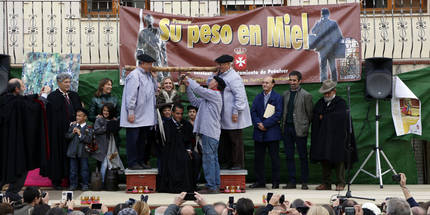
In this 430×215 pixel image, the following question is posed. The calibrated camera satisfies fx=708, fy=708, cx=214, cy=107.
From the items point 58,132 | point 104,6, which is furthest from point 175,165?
point 104,6

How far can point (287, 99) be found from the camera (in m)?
10.8

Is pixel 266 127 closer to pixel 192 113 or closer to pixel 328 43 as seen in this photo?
pixel 192 113

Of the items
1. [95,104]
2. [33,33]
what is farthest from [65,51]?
[95,104]

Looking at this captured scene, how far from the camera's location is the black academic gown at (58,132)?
409 inches

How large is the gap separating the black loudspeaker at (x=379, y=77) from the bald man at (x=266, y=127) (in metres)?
1.71

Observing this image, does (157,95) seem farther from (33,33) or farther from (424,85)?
(424,85)

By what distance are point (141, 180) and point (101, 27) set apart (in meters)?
3.76

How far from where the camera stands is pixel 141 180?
386 inches

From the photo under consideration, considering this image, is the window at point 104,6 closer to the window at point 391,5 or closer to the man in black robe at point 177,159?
the man in black robe at point 177,159

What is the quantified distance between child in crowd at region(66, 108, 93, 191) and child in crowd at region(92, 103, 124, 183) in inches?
6.1

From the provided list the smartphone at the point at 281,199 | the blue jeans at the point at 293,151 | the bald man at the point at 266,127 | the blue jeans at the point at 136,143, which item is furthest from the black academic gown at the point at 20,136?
the smartphone at the point at 281,199

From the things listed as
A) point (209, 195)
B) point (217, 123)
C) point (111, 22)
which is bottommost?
point (209, 195)

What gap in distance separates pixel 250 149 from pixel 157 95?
7.27 feet

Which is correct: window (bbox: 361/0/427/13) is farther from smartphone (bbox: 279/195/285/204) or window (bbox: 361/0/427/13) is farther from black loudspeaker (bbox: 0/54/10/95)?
smartphone (bbox: 279/195/285/204)
